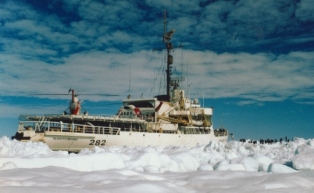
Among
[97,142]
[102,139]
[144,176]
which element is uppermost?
[144,176]

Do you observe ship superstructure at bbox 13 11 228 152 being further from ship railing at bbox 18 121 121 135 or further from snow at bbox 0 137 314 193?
snow at bbox 0 137 314 193

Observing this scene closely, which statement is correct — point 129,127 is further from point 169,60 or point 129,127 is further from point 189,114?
point 169,60

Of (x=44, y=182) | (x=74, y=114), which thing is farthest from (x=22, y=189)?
(x=74, y=114)

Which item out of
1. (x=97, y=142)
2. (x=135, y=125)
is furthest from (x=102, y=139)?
(x=135, y=125)

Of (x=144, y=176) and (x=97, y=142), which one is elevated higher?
(x=144, y=176)

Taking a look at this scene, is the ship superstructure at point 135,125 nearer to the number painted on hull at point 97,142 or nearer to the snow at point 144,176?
the number painted on hull at point 97,142

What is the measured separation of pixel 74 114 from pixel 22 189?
952 inches

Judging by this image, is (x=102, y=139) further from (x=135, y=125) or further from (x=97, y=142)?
(x=135, y=125)

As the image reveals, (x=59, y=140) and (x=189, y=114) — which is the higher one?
(x=189, y=114)

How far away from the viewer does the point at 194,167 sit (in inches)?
408

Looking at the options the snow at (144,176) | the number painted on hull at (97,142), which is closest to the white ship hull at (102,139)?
→ the number painted on hull at (97,142)

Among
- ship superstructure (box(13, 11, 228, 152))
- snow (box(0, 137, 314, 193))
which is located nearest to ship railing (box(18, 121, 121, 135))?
ship superstructure (box(13, 11, 228, 152))

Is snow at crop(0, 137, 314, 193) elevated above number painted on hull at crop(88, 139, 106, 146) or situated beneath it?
elevated above

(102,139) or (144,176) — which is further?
(102,139)
